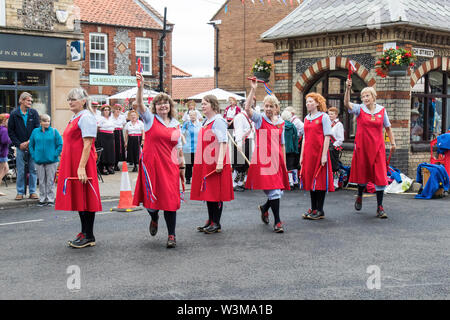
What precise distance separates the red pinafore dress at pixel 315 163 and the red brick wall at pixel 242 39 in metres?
23.3

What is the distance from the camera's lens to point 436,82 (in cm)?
1501

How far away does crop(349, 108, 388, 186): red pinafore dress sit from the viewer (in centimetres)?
881

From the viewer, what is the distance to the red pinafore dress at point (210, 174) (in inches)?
286

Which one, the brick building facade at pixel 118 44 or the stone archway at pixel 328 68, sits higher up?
the brick building facade at pixel 118 44

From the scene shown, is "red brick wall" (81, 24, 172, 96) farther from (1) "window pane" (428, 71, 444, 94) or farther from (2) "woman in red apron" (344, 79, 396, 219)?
(2) "woman in red apron" (344, 79, 396, 219)

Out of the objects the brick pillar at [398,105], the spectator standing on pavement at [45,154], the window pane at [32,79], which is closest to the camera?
the spectator standing on pavement at [45,154]

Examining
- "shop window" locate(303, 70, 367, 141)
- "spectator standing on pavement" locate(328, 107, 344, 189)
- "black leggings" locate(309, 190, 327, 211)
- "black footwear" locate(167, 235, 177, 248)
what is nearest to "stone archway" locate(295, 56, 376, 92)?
"shop window" locate(303, 70, 367, 141)

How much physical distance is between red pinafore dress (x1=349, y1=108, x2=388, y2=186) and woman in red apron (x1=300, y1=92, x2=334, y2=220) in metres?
0.77

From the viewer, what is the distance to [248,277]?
5324 millimetres

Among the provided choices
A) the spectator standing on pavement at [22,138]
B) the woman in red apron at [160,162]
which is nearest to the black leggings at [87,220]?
the woman in red apron at [160,162]

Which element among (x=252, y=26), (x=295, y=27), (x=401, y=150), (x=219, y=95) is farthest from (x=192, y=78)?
(x=401, y=150)

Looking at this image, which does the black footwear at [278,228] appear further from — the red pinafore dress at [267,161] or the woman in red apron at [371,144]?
the woman in red apron at [371,144]

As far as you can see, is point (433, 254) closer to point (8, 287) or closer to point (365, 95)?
point (365, 95)

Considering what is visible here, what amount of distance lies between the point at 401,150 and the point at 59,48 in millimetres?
9763
